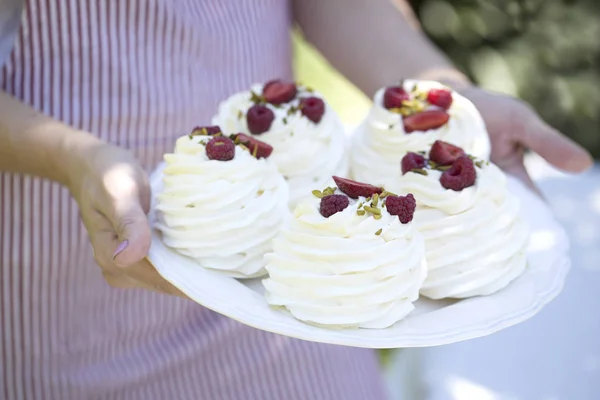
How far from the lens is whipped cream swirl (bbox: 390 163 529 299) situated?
1.58 metres

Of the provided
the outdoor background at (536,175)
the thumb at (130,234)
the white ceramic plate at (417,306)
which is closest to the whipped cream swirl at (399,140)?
the white ceramic plate at (417,306)

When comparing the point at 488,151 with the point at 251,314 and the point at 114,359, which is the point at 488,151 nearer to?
the point at 251,314

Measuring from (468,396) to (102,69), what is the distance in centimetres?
135

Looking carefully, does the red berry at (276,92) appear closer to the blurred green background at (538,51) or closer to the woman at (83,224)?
the woman at (83,224)

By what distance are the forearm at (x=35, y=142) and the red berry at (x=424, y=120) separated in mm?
733

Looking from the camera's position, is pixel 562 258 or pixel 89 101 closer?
pixel 562 258

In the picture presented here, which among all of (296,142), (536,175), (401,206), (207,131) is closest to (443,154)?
(401,206)

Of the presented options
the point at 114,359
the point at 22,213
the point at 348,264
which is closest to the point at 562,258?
the point at 348,264

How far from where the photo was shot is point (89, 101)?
1867 millimetres

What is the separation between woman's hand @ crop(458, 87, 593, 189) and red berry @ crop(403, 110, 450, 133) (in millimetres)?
128

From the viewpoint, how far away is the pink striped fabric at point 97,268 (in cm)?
184

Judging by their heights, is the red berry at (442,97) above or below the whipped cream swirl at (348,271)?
below

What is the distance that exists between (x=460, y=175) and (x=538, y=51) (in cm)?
283

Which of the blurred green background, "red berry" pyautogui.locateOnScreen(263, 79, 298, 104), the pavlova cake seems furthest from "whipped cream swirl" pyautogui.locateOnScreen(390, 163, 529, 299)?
the blurred green background
